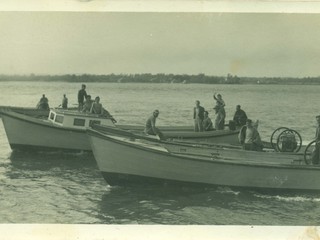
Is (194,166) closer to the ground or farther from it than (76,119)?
closer to the ground

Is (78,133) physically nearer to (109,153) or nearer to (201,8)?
(109,153)

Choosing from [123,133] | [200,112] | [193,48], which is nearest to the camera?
[193,48]

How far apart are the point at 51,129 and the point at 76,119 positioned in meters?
0.89

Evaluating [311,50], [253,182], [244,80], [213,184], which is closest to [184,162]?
[213,184]

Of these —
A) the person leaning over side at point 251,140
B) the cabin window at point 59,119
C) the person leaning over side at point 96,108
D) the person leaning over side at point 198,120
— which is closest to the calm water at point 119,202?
the person leaning over side at point 251,140

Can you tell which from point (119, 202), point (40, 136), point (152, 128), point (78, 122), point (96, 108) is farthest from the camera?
point (40, 136)

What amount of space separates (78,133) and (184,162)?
552 centimetres

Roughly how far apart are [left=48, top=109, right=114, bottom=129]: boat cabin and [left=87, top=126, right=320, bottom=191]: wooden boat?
3482 millimetres

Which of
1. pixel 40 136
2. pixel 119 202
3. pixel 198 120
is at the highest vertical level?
pixel 198 120

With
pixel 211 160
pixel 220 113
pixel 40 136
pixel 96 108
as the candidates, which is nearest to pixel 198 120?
pixel 220 113

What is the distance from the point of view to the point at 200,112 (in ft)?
45.4

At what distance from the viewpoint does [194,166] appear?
386 inches

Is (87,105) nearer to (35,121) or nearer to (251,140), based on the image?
(35,121)

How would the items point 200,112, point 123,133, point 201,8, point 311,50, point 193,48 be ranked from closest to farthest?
1. point 201,8
2. point 311,50
3. point 193,48
4. point 123,133
5. point 200,112
